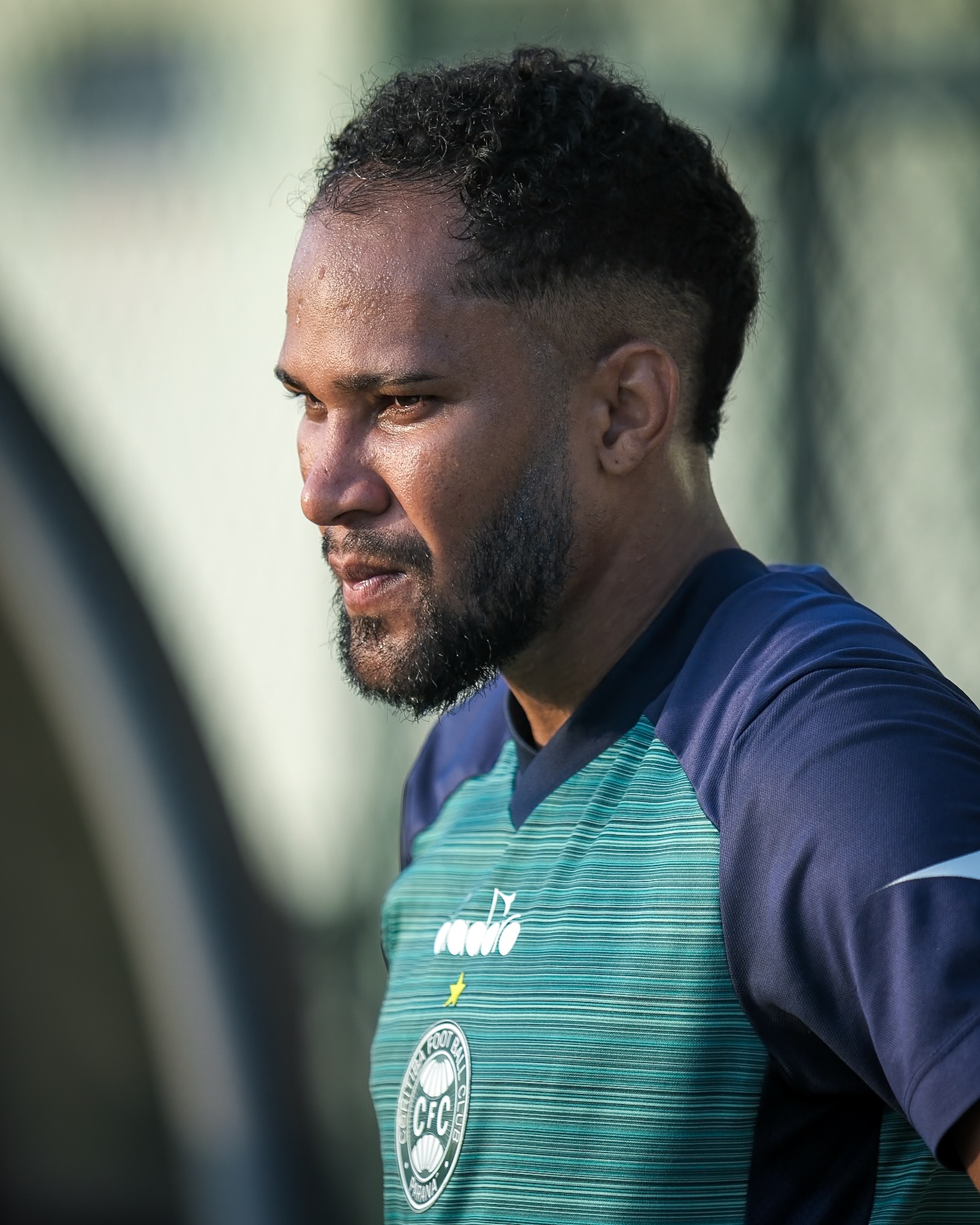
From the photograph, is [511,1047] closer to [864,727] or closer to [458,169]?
[864,727]

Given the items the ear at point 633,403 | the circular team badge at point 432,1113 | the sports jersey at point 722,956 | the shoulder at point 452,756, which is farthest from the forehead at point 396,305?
the circular team badge at point 432,1113

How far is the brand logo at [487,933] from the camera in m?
1.46

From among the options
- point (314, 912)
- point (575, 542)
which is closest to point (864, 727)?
point (575, 542)

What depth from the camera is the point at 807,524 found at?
312cm

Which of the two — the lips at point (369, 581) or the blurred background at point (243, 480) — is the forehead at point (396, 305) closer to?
the lips at point (369, 581)

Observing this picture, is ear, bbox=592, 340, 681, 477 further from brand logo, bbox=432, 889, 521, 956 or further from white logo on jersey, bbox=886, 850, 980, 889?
white logo on jersey, bbox=886, 850, 980, 889

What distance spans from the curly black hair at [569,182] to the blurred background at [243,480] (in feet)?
3.06

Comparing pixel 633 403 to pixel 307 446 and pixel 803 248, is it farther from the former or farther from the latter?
pixel 803 248

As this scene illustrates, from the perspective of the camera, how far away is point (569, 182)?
158cm

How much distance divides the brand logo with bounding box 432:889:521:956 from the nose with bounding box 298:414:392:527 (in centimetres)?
41

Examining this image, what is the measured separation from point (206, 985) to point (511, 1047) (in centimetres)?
108

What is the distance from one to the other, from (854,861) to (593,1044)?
0.33m

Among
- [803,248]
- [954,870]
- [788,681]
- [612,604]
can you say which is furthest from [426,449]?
[803,248]

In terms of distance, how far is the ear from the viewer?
1599 millimetres
